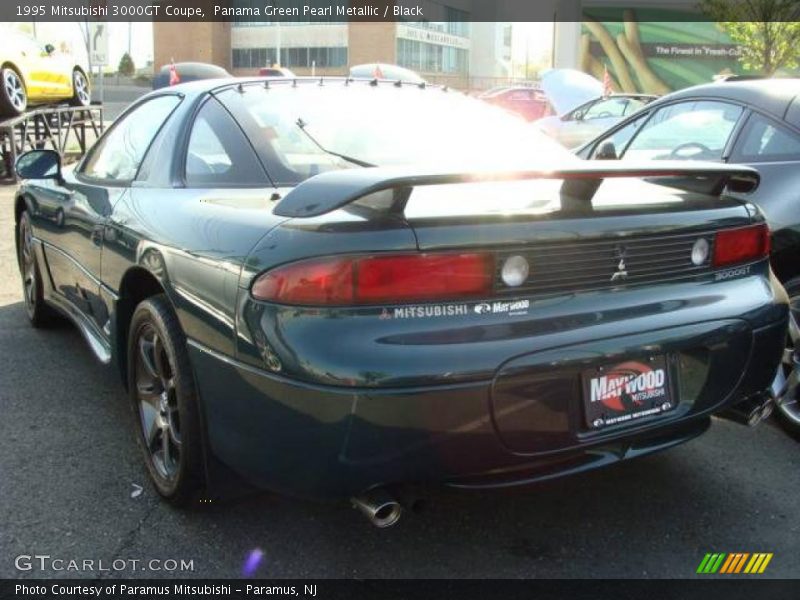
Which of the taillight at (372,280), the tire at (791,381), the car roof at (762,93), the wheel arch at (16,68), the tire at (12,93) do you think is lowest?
the tire at (791,381)

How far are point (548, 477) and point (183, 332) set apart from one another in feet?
4.11

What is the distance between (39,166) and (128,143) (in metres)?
0.72

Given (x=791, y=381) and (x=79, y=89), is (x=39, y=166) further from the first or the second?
(x=79, y=89)

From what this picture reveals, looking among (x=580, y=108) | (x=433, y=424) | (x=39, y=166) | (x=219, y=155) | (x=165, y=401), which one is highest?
(x=580, y=108)

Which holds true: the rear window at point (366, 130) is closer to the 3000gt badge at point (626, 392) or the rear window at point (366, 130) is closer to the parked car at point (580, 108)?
the 3000gt badge at point (626, 392)

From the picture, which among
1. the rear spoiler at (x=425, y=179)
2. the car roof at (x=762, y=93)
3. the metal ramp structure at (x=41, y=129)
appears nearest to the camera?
the rear spoiler at (x=425, y=179)

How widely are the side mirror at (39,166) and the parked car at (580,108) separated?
11.0 m

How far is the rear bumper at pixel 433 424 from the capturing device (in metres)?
2.06

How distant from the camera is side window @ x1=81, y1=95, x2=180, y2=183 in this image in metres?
3.53

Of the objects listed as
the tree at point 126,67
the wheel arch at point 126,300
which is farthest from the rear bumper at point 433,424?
the tree at point 126,67

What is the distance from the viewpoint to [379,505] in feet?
7.04

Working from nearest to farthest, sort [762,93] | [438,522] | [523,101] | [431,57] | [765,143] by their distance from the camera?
1. [438,522]
2. [765,143]
3. [762,93]
4. [523,101]
5. [431,57]

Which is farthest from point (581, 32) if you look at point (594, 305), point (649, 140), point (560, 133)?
point (594, 305)

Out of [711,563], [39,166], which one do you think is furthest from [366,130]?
[39,166]
